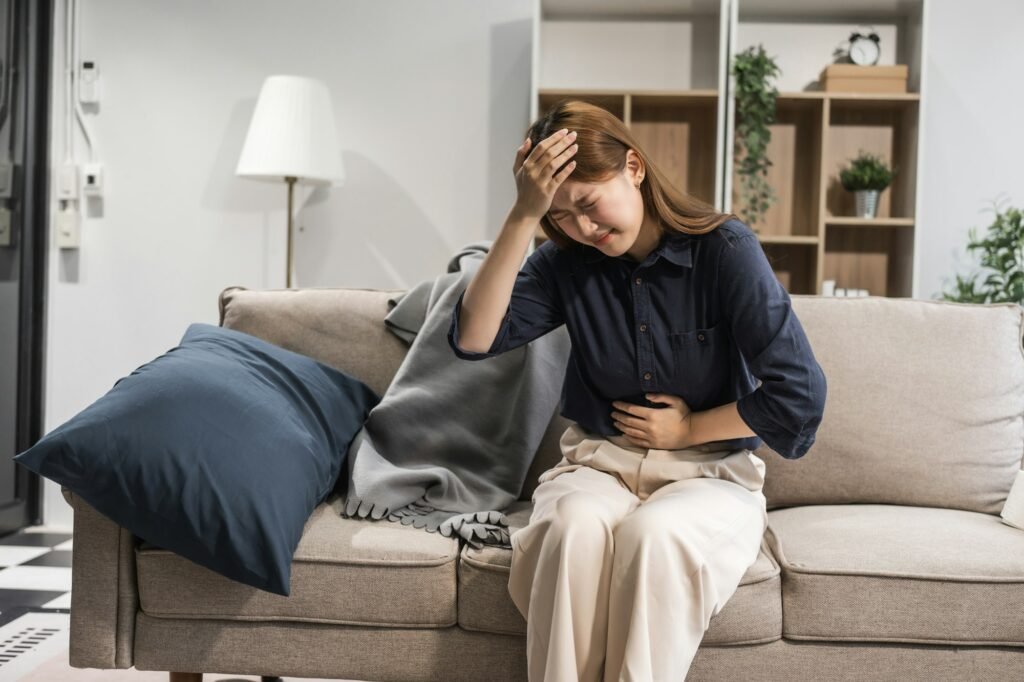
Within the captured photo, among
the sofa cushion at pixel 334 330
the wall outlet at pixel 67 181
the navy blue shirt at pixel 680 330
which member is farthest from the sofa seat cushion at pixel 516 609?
the wall outlet at pixel 67 181

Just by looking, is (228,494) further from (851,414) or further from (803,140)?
(803,140)

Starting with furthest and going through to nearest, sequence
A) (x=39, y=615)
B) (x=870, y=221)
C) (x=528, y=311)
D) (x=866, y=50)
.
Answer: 1. (x=866, y=50)
2. (x=870, y=221)
3. (x=39, y=615)
4. (x=528, y=311)

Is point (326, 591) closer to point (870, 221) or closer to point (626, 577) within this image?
point (626, 577)

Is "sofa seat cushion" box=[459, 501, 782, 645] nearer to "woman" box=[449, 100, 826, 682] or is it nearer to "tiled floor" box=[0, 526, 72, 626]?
"woman" box=[449, 100, 826, 682]

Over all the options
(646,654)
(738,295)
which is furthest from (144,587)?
(738,295)

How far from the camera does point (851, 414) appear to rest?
71.1 inches

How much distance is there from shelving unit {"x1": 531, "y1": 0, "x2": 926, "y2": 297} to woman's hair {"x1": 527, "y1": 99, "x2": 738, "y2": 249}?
185 centimetres

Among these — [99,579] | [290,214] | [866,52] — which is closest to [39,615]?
[99,579]

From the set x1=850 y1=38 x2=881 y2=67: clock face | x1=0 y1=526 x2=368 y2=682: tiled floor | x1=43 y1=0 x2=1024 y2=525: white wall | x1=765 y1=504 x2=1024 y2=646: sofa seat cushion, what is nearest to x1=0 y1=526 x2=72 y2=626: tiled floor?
x1=0 y1=526 x2=368 y2=682: tiled floor

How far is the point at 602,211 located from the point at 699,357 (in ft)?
0.96

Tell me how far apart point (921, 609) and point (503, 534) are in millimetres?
641

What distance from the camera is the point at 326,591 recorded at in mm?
1424

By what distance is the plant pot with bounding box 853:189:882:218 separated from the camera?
125 inches

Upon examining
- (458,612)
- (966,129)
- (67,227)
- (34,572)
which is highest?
(966,129)
